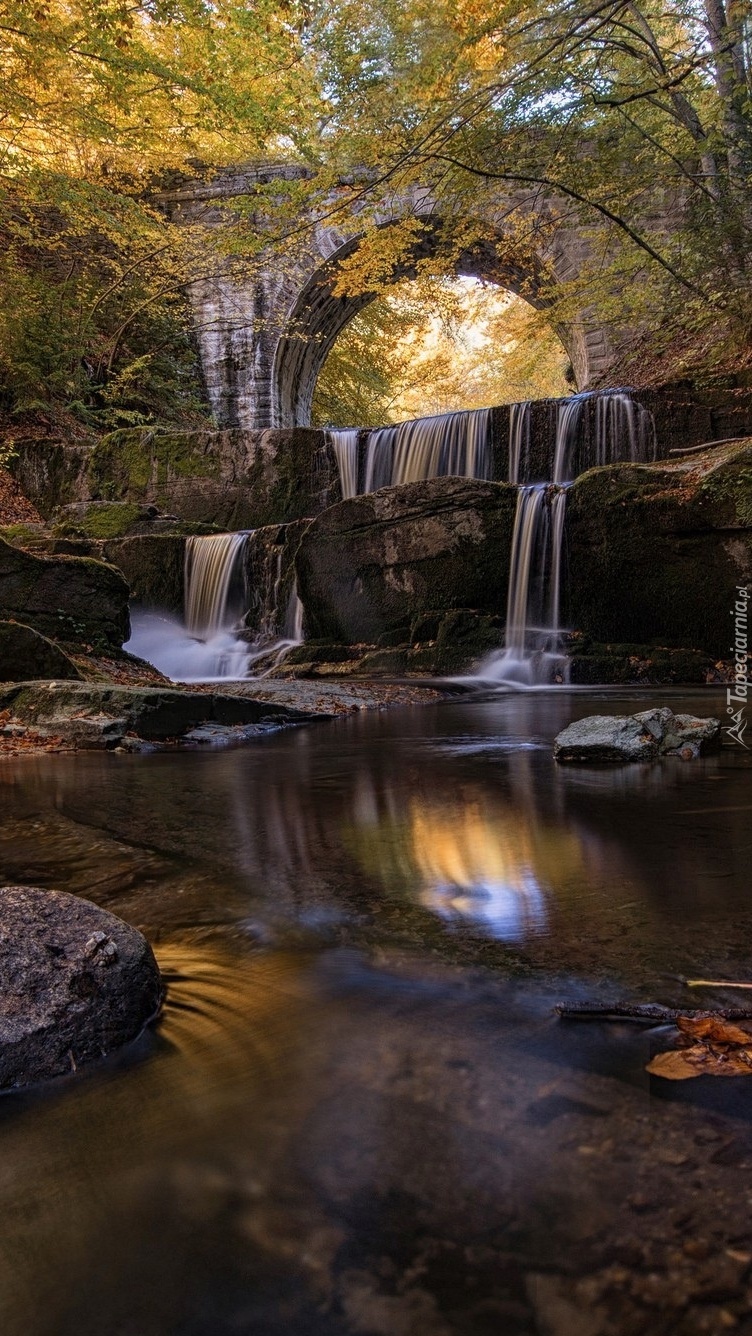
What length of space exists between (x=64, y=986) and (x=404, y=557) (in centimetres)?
1014

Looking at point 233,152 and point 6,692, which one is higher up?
point 233,152

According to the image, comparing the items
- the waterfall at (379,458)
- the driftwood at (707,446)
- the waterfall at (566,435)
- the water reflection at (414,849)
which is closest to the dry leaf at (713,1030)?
the water reflection at (414,849)

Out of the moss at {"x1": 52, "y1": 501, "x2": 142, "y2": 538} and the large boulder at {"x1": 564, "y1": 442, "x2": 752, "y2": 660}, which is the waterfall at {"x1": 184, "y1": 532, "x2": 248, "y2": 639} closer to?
the moss at {"x1": 52, "y1": 501, "x2": 142, "y2": 538}

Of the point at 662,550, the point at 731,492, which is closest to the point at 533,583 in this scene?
the point at 662,550

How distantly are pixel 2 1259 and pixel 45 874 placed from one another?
156 centimetres

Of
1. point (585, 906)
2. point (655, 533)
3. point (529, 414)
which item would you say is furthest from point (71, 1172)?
point (529, 414)

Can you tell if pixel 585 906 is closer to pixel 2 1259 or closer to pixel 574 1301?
pixel 574 1301

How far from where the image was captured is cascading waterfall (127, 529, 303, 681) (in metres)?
12.0

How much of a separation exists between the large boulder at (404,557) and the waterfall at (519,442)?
3.12 metres

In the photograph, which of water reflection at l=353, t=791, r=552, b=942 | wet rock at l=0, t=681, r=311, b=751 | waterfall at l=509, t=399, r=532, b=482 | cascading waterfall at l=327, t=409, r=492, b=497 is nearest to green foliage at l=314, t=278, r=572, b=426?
cascading waterfall at l=327, t=409, r=492, b=497

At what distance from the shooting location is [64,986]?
141cm

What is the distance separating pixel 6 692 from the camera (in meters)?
5.94

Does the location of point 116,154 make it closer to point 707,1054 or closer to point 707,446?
point 707,446

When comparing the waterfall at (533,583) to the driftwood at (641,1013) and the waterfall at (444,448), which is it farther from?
the driftwood at (641,1013)
